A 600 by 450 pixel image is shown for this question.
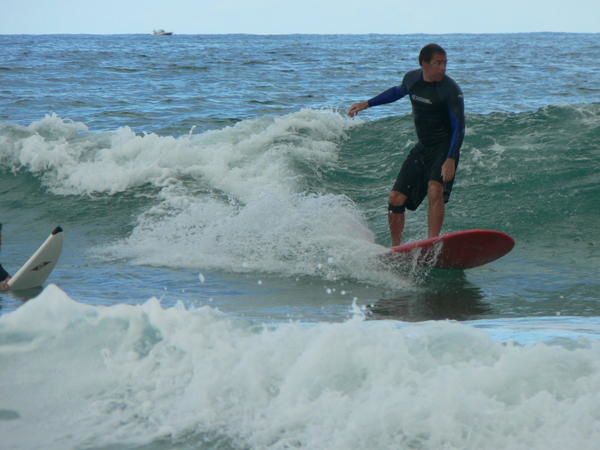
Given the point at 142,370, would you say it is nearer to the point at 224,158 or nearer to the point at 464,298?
the point at 464,298

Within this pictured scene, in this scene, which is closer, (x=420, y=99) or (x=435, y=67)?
(x=435, y=67)

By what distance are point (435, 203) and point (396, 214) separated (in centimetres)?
47

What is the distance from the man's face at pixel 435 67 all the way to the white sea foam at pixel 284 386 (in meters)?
2.91

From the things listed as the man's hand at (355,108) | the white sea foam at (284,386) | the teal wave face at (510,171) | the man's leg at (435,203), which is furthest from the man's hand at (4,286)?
the teal wave face at (510,171)

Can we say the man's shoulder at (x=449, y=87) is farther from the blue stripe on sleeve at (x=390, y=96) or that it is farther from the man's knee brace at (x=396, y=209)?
the man's knee brace at (x=396, y=209)

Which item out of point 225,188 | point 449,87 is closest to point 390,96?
point 449,87

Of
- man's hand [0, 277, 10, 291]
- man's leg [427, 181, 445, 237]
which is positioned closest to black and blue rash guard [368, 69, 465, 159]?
man's leg [427, 181, 445, 237]

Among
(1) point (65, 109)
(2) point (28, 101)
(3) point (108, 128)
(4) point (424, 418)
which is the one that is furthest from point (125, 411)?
(2) point (28, 101)

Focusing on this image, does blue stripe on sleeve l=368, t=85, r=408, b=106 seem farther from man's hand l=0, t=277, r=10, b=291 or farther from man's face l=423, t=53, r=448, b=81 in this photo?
man's hand l=0, t=277, r=10, b=291

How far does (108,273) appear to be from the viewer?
782 centimetres

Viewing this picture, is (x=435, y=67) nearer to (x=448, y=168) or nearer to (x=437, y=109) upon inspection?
(x=437, y=109)

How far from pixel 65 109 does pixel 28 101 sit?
162 centimetres

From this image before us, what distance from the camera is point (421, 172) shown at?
760 cm

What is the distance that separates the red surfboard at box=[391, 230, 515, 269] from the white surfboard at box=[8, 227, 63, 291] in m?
2.70
